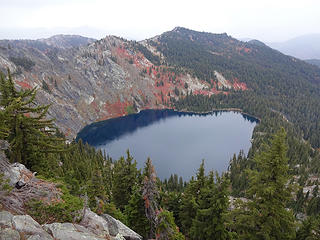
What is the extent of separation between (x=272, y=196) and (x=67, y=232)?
14486mm

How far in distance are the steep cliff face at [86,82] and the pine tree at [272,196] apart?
391 ft

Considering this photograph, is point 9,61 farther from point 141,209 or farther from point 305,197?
point 305,197

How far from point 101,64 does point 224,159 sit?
138 m

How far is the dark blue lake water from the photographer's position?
8825 centimetres

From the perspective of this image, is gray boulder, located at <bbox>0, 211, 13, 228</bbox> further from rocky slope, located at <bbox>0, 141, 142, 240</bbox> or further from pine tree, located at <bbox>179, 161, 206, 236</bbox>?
pine tree, located at <bbox>179, 161, 206, 236</bbox>

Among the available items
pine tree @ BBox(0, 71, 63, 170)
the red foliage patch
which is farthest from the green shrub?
the red foliage patch

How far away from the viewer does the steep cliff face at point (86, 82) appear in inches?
5128

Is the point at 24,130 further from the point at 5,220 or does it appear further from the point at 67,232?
the point at 67,232

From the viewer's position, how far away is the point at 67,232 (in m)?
10.7

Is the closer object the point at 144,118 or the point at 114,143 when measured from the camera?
the point at 114,143

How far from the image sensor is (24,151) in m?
19.0

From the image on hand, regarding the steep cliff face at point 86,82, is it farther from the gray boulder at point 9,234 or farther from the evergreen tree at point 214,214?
the gray boulder at point 9,234

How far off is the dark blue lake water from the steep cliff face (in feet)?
41.7

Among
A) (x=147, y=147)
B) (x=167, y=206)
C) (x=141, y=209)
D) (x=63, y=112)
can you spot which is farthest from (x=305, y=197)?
(x=63, y=112)
